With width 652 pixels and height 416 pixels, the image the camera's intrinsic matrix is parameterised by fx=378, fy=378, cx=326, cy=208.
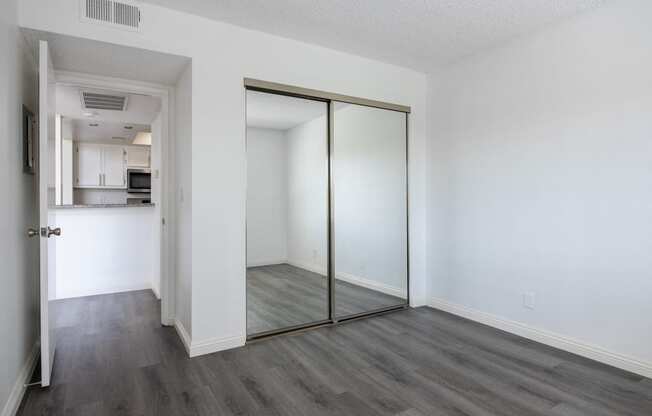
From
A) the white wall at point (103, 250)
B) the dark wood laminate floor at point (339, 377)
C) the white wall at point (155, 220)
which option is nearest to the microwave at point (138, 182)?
the white wall at point (103, 250)

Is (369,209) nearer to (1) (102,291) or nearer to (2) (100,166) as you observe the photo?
(1) (102,291)

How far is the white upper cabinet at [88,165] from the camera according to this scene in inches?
322

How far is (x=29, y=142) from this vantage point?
A: 8.24 feet

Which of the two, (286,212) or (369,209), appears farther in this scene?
(369,209)

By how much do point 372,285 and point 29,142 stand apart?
3.03 metres

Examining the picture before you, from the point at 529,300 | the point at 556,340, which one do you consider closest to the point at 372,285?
the point at 529,300

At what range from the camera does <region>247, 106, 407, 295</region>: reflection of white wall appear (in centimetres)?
328

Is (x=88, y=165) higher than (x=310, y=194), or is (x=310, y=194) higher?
(x=88, y=165)

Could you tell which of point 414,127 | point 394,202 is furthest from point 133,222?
point 414,127

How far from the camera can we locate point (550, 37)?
2.96 meters

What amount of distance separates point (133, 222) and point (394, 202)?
129 inches

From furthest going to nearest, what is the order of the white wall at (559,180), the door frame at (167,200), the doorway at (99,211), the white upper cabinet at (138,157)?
the white upper cabinet at (138,157), the door frame at (167,200), the white wall at (559,180), the doorway at (99,211)

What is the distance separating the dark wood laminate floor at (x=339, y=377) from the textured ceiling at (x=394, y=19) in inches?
99.0

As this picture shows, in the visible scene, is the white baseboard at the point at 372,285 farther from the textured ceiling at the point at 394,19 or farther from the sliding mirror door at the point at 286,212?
the textured ceiling at the point at 394,19
